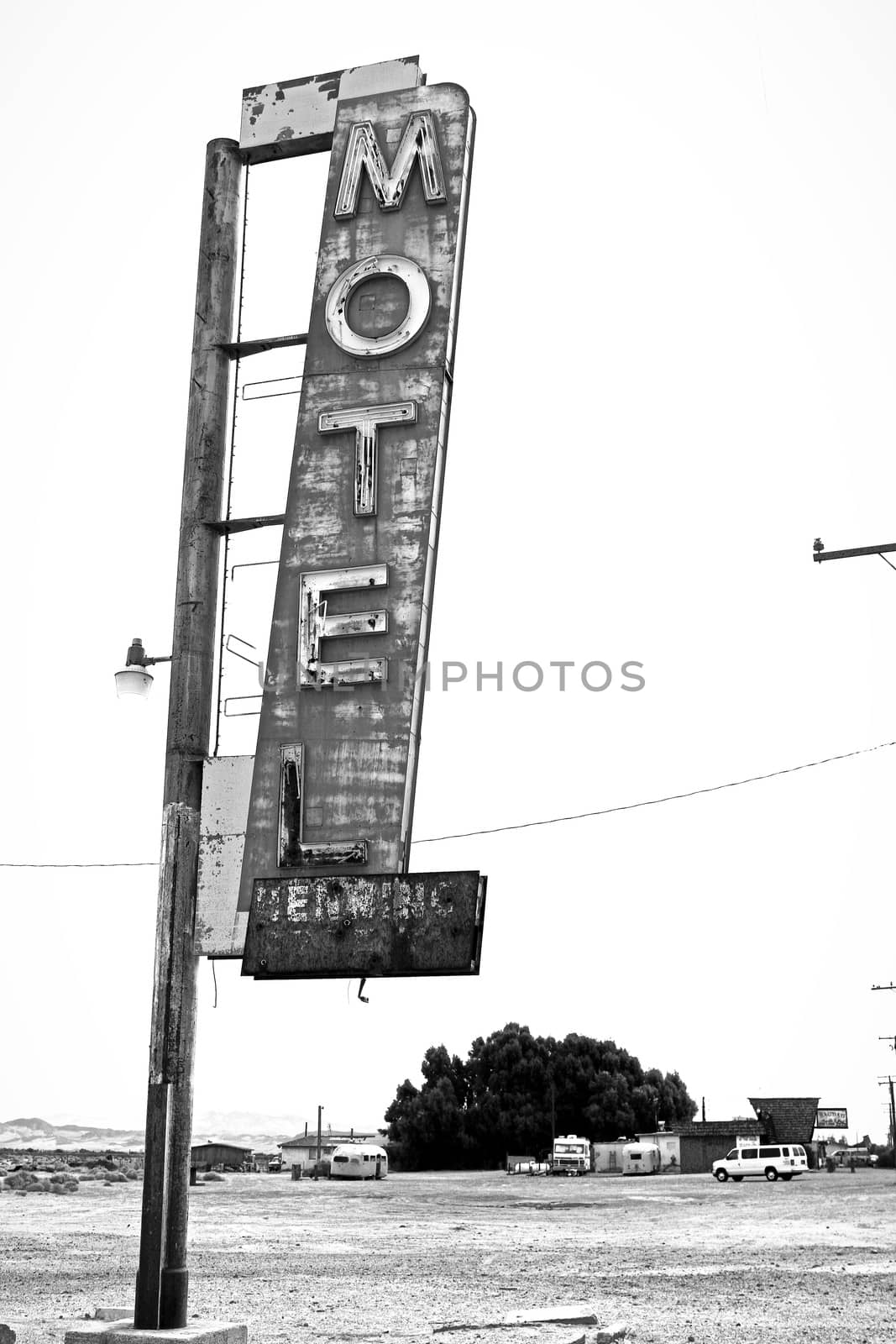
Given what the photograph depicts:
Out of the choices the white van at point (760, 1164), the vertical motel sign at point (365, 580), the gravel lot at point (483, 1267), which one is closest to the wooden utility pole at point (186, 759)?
the vertical motel sign at point (365, 580)

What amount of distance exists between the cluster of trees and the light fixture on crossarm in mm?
76066

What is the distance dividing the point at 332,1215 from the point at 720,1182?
29.7 metres

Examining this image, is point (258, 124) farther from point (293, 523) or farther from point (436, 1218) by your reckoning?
point (436, 1218)

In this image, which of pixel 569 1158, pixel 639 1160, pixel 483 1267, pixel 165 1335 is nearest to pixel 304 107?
pixel 165 1335

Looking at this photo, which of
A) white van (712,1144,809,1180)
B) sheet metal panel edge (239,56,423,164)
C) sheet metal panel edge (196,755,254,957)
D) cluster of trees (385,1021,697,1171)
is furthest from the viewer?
cluster of trees (385,1021,697,1171)

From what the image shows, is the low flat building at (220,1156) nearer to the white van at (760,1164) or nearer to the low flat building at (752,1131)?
the low flat building at (752,1131)

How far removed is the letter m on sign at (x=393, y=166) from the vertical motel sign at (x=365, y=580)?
2 cm

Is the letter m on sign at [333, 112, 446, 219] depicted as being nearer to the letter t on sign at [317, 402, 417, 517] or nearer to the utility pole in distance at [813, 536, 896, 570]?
the letter t on sign at [317, 402, 417, 517]

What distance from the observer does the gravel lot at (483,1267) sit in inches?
514

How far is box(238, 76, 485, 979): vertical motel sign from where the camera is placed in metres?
9.03

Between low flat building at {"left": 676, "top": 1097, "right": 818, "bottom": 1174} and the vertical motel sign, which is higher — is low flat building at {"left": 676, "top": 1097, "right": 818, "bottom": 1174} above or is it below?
below

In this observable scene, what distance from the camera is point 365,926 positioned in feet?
29.4

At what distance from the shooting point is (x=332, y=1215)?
111 ft

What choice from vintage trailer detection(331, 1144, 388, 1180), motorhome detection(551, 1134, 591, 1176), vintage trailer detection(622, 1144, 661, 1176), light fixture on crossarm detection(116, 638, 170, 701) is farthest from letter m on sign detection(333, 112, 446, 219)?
vintage trailer detection(622, 1144, 661, 1176)
